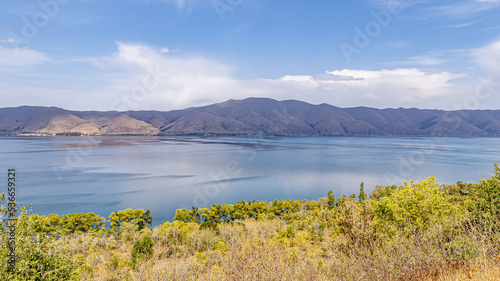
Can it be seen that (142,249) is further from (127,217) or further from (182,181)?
(182,181)

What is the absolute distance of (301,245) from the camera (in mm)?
15930

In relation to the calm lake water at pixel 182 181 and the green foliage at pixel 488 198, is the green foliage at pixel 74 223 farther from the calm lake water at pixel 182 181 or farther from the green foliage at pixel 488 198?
the green foliage at pixel 488 198

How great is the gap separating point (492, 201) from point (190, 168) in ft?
184

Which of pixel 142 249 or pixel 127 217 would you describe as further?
pixel 127 217

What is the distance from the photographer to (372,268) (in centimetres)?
634

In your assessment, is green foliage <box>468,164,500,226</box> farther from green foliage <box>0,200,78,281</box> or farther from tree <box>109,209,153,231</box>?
tree <box>109,209,153,231</box>

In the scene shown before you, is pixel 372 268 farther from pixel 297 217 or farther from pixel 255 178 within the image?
pixel 255 178

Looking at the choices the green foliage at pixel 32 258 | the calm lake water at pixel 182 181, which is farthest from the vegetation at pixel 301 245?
the calm lake water at pixel 182 181

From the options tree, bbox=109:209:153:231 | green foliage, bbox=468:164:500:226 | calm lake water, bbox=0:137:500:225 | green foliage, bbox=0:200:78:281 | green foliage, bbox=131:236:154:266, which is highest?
green foliage, bbox=468:164:500:226

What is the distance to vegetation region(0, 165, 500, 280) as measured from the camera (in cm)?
648

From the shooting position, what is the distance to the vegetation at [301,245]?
6480mm

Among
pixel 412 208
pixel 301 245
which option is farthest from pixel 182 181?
pixel 412 208

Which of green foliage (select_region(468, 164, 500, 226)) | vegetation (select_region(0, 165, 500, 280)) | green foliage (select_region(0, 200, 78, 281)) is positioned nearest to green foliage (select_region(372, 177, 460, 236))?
vegetation (select_region(0, 165, 500, 280))

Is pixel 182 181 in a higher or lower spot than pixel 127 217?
lower
